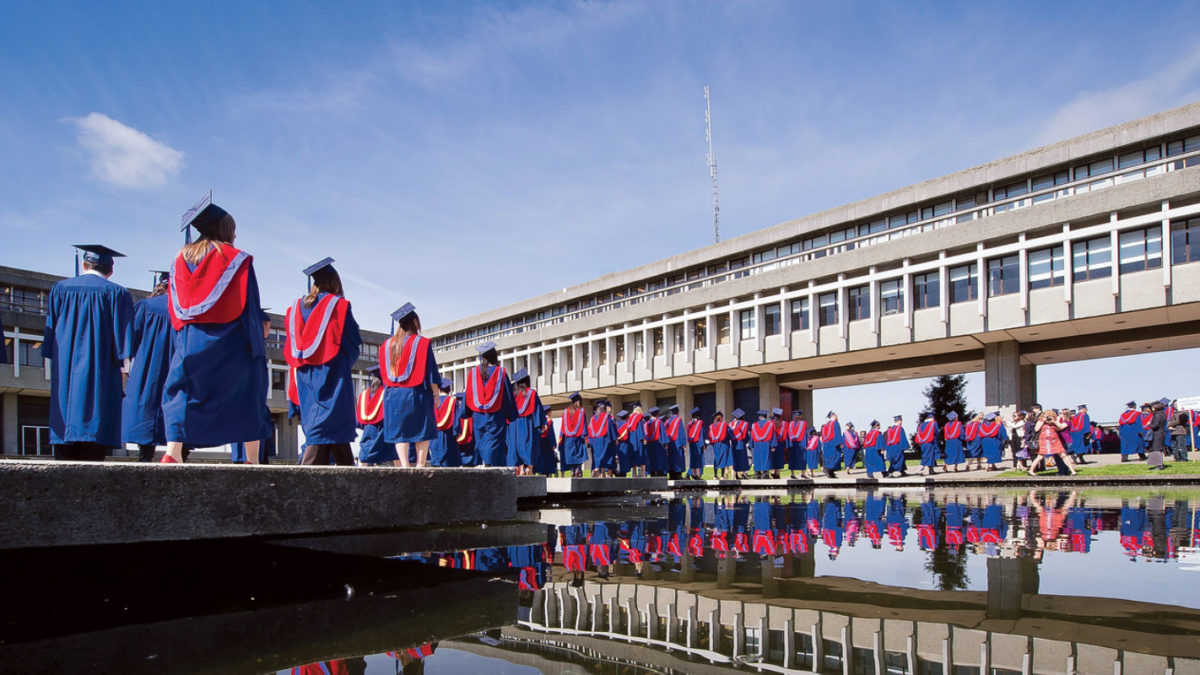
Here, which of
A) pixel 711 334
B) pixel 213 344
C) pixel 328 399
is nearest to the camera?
pixel 213 344

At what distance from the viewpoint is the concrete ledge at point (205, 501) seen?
2.81m

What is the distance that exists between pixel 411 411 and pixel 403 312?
0.99 meters

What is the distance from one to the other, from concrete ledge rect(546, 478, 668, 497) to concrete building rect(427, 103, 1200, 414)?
24832mm

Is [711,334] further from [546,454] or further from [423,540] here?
[423,540]

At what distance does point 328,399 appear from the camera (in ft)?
19.6

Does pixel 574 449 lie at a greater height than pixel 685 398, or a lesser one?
lesser

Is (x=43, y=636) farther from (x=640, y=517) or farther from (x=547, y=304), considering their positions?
(x=547, y=304)

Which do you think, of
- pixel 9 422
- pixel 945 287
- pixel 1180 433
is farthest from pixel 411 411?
pixel 9 422

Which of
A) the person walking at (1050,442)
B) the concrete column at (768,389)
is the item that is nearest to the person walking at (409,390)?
the person walking at (1050,442)

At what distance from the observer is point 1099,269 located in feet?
101

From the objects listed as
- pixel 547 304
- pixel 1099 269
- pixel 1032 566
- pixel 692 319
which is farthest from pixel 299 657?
pixel 547 304

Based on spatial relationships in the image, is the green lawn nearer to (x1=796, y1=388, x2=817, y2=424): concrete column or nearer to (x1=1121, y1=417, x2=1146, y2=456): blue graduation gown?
(x1=1121, y1=417, x2=1146, y2=456): blue graduation gown

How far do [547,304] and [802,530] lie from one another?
176 feet

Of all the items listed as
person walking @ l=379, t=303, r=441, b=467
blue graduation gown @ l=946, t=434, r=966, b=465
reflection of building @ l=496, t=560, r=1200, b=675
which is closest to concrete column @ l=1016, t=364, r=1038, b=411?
blue graduation gown @ l=946, t=434, r=966, b=465
